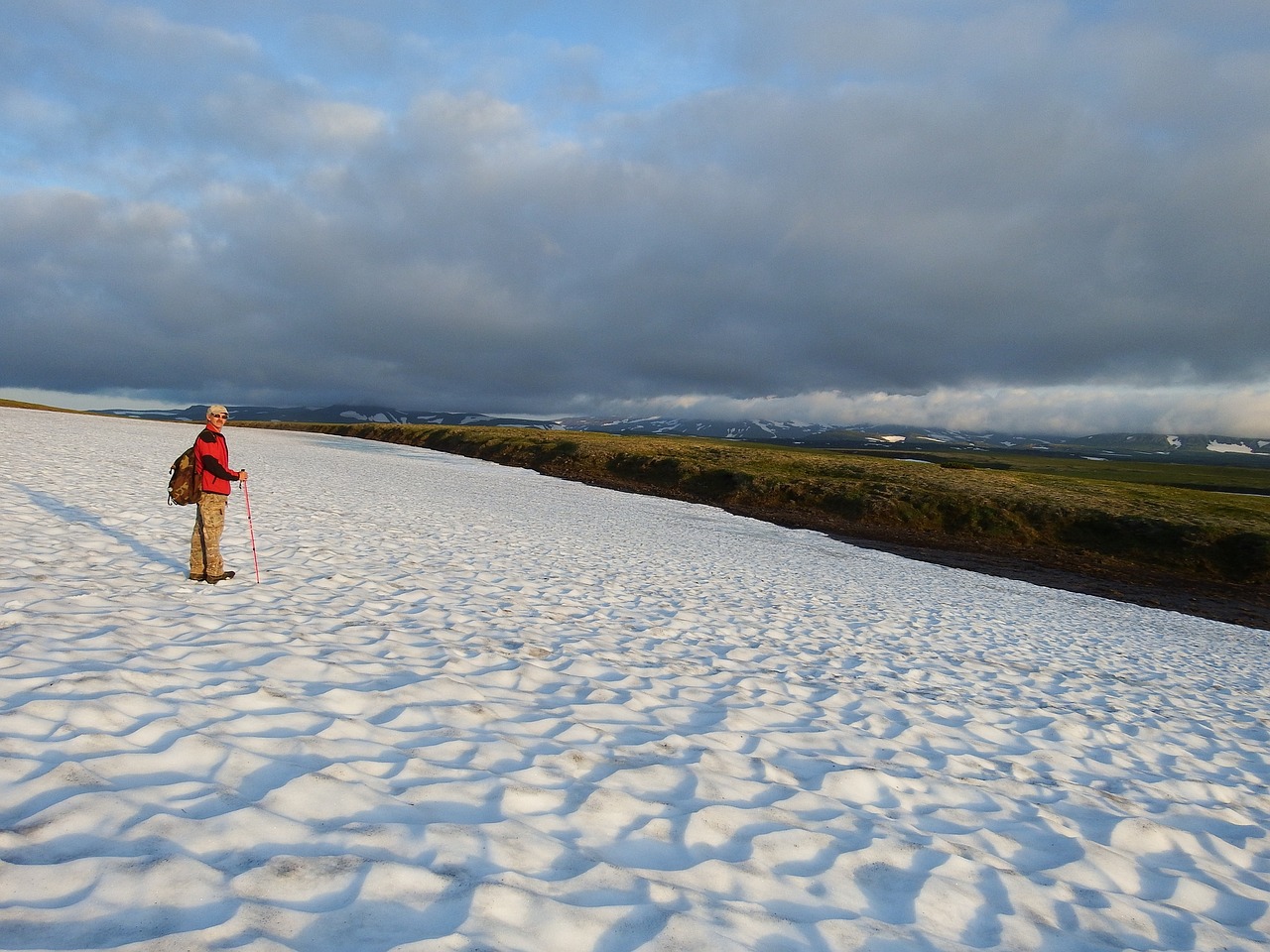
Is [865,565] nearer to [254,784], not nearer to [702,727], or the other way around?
[702,727]

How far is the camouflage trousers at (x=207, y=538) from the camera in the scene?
10.4 metres

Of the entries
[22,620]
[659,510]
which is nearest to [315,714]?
[22,620]

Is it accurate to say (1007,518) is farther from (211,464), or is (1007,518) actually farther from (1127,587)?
(211,464)

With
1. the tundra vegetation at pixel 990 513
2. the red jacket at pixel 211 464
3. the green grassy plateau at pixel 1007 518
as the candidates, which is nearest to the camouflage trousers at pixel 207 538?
the red jacket at pixel 211 464

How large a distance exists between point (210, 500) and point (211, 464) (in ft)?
2.10

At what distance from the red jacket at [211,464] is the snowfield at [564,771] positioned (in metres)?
1.69

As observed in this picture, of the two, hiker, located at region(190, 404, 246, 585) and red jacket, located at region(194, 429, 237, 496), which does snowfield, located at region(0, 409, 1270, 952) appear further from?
red jacket, located at region(194, 429, 237, 496)

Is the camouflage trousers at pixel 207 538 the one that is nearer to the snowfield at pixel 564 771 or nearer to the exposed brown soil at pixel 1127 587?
the snowfield at pixel 564 771

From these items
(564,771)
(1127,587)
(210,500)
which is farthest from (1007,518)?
(210,500)

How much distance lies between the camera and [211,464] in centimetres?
1027

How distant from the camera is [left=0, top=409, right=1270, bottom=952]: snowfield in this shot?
3877 millimetres

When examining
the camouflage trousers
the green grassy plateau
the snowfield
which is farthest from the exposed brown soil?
the camouflage trousers

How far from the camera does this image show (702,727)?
23.9 ft

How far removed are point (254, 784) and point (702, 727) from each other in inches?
176
